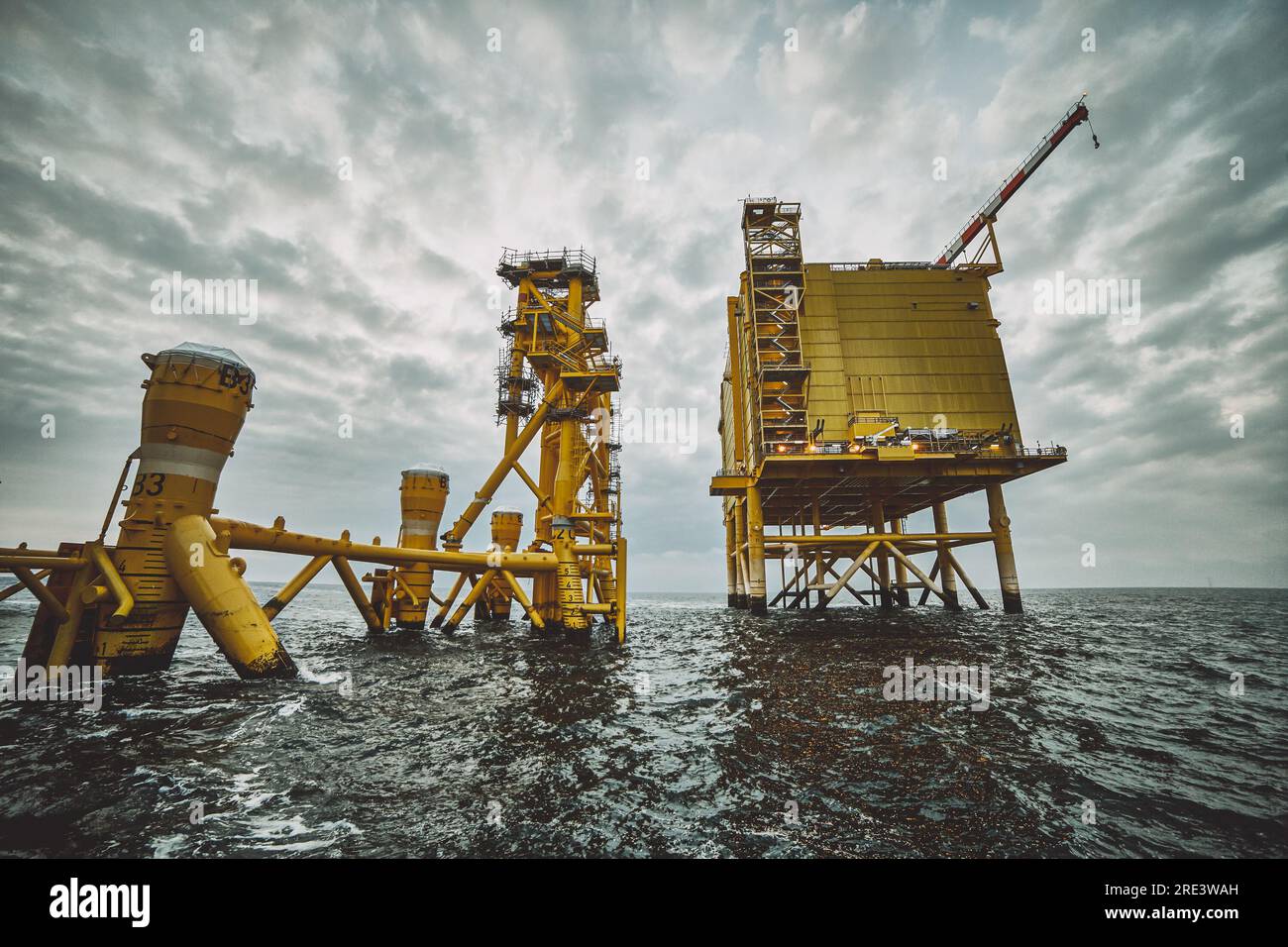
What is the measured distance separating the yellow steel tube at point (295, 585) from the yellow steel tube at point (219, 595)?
77.7 inches

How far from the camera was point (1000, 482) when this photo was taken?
84.0 ft

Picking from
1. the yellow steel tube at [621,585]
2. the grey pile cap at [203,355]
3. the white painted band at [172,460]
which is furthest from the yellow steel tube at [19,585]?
the yellow steel tube at [621,585]

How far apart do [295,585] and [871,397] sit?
27.8m

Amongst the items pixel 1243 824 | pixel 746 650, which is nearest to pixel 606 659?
pixel 746 650

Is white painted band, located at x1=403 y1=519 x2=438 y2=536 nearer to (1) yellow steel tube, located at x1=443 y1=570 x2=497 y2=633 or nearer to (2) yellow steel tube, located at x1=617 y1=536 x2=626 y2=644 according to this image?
(1) yellow steel tube, located at x1=443 y1=570 x2=497 y2=633

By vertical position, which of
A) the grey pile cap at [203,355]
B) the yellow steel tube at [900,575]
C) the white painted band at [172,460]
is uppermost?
the grey pile cap at [203,355]

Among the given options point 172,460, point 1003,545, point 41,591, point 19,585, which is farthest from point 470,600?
point 1003,545

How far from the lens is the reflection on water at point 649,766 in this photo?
13.2 feet

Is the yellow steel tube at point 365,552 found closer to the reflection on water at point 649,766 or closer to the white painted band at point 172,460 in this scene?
the white painted band at point 172,460

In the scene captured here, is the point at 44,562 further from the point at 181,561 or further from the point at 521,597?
the point at 521,597

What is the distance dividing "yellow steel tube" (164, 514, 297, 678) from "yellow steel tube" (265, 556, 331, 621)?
6.47ft

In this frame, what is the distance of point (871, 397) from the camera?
88.2 ft

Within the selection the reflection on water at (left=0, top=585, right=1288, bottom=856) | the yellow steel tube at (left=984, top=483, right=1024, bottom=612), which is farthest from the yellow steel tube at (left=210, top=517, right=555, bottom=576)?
the yellow steel tube at (left=984, top=483, right=1024, bottom=612)
